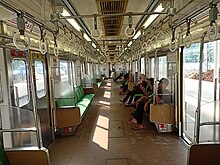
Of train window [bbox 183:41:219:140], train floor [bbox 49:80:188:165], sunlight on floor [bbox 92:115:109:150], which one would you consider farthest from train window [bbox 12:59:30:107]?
train window [bbox 183:41:219:140]

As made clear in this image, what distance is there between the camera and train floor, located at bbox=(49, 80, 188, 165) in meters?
3.23

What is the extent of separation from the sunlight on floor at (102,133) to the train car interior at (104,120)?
2cm

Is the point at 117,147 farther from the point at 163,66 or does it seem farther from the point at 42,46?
the point at 163,66

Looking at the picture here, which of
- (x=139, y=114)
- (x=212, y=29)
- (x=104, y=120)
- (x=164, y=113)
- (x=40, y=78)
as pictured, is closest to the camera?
(x=212, y=29)

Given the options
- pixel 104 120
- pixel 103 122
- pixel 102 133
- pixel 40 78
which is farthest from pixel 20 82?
pixel 104 120

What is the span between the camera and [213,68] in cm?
299

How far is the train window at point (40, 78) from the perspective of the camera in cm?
353

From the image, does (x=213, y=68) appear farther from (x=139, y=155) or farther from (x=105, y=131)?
(x=105, y=131)

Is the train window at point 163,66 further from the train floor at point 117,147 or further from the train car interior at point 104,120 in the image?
the train floor at point 117,147

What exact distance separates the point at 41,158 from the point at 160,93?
3.04 metres

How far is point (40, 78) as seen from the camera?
145 inches

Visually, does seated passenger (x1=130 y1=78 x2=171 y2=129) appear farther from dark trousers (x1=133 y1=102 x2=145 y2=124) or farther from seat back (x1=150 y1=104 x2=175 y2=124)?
seat back (x1=150 y1=104 x2=175 y2=124)

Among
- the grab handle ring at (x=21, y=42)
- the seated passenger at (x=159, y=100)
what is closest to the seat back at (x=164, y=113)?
the seated passenger at (x=159, y=100)

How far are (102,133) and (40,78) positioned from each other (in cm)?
182
